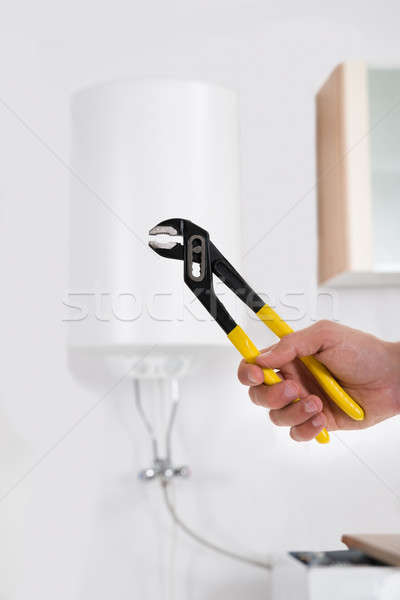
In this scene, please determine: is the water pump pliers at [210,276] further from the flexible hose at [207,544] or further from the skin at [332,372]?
the flexible hose at [207,544]

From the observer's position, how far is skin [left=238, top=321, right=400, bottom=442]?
0.72 meters

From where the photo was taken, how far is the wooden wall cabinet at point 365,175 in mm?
1052

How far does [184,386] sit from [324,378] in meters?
0.46

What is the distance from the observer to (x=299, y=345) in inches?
28.8

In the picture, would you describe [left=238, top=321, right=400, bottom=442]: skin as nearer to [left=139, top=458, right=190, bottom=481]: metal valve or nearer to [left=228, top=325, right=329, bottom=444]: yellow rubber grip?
[left=228, top=325, right=329, bottom=444]: yellow rubber grip

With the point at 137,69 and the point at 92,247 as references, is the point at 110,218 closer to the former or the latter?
the point at 92,247

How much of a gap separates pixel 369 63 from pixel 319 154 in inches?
7.1

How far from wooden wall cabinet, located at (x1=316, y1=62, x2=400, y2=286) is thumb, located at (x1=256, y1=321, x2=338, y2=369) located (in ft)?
1.00

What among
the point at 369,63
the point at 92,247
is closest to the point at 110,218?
the point at 92,247

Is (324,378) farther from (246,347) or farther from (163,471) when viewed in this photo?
(163,471)

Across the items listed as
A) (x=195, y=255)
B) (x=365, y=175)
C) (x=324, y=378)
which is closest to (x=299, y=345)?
(x=324, y=378)

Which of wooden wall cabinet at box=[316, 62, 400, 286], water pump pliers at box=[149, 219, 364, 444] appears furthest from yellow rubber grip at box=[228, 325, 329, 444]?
wooden wall cabinet at box=[316, 62, 400, 286]

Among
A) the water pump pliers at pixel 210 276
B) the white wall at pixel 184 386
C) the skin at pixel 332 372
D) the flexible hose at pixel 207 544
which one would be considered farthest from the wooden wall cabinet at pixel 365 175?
the flexible hose at pixel 207 544

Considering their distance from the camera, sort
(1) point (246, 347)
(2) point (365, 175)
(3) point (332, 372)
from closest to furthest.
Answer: (1) point (246, 347), (3) point (332, 372), (2) point (365, 175)
